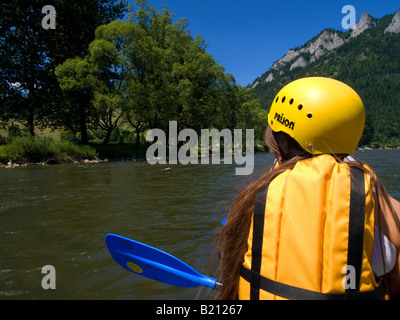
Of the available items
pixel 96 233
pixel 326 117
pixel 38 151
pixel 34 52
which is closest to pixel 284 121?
pixel 326 117

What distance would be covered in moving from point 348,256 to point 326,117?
2.23 ft

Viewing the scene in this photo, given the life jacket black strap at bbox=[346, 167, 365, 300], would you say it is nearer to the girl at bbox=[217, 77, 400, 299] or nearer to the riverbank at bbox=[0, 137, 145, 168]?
the girl at bbox=[217, 77, 400, 299]

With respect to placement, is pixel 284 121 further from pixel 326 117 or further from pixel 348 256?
pixel 348 256

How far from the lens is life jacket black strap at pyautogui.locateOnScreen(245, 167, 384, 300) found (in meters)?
1.27

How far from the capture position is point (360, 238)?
1264 millimetres

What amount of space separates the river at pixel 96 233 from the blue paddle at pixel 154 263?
0.34 meters

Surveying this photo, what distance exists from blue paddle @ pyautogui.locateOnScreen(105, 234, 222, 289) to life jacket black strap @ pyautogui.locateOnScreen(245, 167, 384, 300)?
1085 millimetres

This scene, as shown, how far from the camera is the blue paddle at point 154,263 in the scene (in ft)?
8.38

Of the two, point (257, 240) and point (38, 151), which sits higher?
point (38, 151)

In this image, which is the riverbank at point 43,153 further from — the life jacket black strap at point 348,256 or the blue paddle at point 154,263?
the life jacket black strap at point 348,256

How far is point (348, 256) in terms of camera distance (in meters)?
1.28

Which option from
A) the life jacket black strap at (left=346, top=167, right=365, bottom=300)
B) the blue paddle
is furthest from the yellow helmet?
the blue paddle
